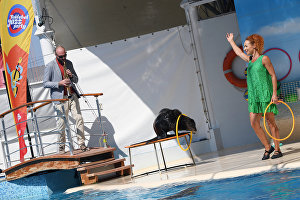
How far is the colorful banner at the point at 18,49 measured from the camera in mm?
7684

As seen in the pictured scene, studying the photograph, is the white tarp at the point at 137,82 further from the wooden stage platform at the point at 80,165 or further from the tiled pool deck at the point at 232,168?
the tiled pool deck at the point at 232,168

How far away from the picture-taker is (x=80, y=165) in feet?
23.2

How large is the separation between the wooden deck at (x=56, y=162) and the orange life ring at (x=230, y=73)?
2521 mm

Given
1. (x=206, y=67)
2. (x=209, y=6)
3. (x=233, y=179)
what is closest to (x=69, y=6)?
(x=209, y=6)

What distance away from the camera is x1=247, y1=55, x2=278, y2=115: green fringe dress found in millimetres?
5535

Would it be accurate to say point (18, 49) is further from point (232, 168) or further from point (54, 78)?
point (232, 168)

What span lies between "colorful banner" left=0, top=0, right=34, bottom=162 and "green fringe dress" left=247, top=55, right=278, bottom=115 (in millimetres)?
3779

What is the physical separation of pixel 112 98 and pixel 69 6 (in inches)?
139

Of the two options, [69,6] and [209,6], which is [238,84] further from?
[69,6]

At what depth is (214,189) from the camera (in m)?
4.40

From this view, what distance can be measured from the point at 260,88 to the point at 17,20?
4.29 meters

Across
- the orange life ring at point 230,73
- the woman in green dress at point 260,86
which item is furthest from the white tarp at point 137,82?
the woman in green dress at point 260,86

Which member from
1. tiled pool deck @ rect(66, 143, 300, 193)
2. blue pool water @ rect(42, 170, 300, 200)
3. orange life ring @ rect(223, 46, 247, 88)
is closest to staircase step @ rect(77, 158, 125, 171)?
tiled pool deck @ rect(66, 143, 300, 193)

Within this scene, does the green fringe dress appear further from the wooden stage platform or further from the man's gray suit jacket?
the man's gray suit jacket
